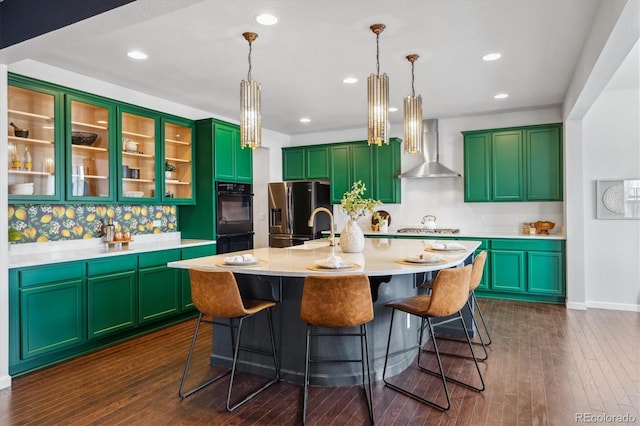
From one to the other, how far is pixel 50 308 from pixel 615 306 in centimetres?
600

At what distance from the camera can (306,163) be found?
7.07 meters

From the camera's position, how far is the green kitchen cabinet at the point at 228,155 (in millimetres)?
5104

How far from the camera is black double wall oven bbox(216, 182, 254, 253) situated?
516 centimetres

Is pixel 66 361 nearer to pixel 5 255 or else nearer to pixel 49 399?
pixel 49 399

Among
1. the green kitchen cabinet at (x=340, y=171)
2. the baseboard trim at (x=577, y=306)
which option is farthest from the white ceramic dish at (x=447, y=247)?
the green kitchen cabinet at (x=340, y=171)

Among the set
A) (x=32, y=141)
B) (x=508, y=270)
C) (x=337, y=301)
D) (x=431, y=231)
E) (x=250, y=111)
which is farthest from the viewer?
(x=431, y=231)

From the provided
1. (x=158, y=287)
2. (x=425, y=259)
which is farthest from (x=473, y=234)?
(x=158, y=287)

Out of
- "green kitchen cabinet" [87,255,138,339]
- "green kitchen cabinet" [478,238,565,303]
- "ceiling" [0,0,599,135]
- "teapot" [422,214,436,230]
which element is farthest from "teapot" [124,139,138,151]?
"green kitchen cabinet" [478,238,565,303]

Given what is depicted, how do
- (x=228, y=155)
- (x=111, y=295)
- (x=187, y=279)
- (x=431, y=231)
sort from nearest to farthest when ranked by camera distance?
1. (x=111, y=295)
2. (x=187, y=279)
3. (x=228, y=155)
4. (x=431, y=231)

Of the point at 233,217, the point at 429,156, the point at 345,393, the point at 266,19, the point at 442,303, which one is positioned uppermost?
the point at 266,19

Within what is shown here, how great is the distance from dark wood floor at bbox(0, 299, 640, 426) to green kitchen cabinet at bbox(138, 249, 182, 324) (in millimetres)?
425

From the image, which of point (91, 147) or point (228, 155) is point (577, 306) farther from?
point (91, 147)

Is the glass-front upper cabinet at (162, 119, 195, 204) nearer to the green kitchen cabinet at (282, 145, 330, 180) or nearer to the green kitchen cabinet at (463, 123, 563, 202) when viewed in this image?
the green kitchen cabinet at (282, 145, 330, 180)

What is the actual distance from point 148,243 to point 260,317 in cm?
228
